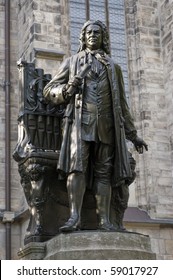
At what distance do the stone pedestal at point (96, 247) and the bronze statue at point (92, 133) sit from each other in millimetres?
279

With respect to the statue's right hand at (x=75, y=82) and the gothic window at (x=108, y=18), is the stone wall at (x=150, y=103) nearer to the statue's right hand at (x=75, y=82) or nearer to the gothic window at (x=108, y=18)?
the gothic window at (x=108, y=18)

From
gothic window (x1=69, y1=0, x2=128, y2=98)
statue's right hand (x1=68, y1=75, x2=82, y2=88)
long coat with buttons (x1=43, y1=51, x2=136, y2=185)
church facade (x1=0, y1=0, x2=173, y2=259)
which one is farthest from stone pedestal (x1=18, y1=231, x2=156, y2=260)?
gothic window (x1=69, y1=0, x2=128, y2=98)

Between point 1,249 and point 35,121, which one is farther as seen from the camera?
point 1,249

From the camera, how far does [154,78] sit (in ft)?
50.8

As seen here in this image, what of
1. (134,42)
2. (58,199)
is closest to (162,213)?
(134,42)

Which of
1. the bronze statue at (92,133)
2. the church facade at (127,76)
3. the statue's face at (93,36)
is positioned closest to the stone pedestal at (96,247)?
the bronze statue at (92,133)

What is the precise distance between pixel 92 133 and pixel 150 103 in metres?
9.98

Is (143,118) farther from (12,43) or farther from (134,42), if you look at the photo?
(12,43)

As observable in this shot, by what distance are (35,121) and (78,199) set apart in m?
1.02

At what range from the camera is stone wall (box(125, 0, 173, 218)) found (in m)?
14.5

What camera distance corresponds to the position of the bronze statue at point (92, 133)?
5.35m

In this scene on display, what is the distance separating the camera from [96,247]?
16.1 ft

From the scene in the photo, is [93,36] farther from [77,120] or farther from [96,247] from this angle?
[96,247]

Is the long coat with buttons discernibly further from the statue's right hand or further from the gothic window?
the gothic window
